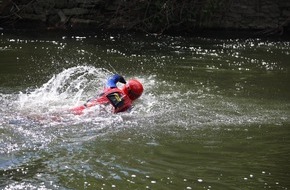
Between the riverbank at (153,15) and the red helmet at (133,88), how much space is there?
8537mm

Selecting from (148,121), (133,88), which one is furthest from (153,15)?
(148,121)

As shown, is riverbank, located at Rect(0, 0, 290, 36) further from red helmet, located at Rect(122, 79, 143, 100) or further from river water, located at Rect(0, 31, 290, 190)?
red helmet, located at Rect(122, 79, 143, 100)

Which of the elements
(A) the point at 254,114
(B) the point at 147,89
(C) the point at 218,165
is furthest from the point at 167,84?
(C) the point at 218,165

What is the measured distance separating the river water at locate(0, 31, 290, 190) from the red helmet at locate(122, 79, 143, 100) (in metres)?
0.21

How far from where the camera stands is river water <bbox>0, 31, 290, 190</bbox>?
6145 millimetres

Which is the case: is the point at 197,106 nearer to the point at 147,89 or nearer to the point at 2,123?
the point at 147,89

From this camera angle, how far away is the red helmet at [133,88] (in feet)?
29.6

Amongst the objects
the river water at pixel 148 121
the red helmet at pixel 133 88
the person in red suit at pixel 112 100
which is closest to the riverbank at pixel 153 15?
the river water at pixel 148 121

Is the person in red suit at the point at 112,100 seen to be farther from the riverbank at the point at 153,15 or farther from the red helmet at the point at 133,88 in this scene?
the riverbank at the point at 153,15

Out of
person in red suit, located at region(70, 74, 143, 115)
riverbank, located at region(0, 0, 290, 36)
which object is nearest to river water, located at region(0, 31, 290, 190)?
person in red suit, located at region(70, 74, 143, 115)

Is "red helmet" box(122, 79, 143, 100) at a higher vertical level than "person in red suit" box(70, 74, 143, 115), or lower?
higher

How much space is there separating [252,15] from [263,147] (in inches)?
456

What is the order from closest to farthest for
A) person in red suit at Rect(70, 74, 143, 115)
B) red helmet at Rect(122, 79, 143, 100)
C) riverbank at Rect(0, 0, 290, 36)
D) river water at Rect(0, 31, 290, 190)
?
river water at Rect(0, 31, 290, 190), person in red suit at Rect(70, 74, 143, 115), red helmet at Rect(122, 79, 143, 100), riverbank at Rect(0, 0, 290, 36)

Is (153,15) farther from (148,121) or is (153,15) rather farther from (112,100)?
(148,121)
